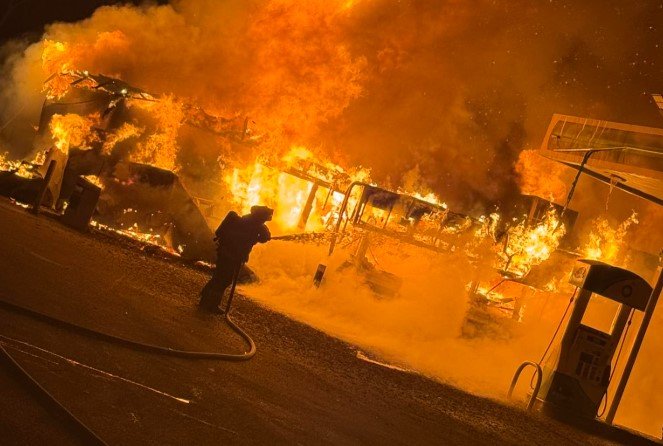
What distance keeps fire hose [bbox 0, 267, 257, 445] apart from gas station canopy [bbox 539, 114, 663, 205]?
428 inches

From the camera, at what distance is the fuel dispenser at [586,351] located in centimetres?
1201

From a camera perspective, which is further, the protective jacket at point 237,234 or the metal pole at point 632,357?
the metal pole at point 632,357

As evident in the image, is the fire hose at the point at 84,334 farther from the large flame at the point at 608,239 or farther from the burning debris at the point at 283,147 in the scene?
the large flame at the point at 608,239

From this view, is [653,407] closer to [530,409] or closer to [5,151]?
[530,409]

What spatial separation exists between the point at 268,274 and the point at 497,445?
11805mm

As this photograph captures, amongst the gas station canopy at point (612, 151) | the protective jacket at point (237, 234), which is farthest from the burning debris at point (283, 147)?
the protective jacket at point (237, 234)

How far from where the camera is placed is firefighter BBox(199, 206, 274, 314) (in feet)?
33.6

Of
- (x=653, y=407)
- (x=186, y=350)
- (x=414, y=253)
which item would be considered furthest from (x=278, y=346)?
(x=414, y=253)

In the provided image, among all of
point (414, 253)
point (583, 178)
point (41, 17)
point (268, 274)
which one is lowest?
point (268, 274)

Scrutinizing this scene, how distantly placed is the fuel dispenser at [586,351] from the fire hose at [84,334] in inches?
277

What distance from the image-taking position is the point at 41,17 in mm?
27281

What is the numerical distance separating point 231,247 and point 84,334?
4554 mm

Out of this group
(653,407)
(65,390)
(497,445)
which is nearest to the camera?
(65,390)

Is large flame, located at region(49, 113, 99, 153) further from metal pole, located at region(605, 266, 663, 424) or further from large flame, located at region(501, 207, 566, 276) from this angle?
large flame, located at region(501, 207, 566, 276)
